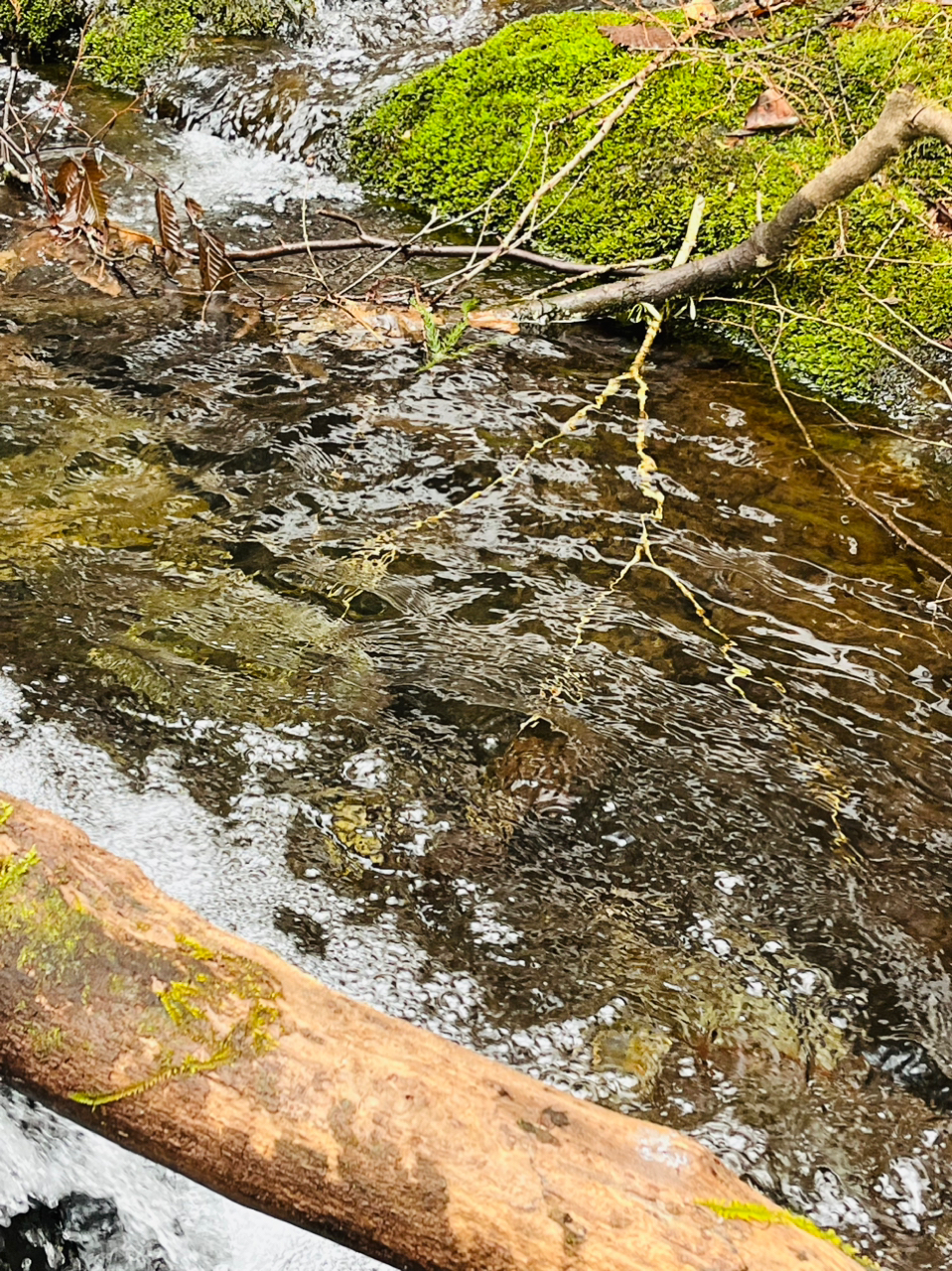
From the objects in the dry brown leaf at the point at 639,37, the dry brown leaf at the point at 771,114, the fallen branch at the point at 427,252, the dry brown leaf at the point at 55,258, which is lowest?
the dry brown leaf at the point at 55,258

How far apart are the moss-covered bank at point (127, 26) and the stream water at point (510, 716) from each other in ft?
10.3

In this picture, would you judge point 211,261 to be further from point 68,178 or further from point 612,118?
point 612,118

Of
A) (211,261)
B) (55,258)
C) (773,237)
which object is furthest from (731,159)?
(55,258)

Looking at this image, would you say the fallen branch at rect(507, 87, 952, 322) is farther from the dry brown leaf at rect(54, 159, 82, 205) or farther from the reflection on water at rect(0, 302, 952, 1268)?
the dry brown leaf at rect(54, 159, 82, 205)

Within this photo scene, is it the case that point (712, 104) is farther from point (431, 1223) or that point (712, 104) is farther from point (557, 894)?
point (431, 1223)

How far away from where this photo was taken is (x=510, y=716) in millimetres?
2814

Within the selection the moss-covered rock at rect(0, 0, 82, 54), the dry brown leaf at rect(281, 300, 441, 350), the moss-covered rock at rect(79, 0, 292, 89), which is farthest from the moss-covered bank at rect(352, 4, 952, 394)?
the moss-covered rock at rect(0, 0, 82, 54)

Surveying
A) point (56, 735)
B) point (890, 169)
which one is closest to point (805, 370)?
point (890, 169)

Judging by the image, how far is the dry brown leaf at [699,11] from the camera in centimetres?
507

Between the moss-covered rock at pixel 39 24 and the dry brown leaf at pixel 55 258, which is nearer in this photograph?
the dry brown leaf at pixel 55 258

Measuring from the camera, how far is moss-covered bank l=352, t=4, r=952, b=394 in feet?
14.0

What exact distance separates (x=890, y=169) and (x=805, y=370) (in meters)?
1.07

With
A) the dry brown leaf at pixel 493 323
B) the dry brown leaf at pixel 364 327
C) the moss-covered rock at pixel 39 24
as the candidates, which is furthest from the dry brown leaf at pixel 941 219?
the moss-covered rock at pixel 39 24

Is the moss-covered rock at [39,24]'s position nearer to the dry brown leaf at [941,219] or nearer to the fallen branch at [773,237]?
the fallen branch at [773,237]
